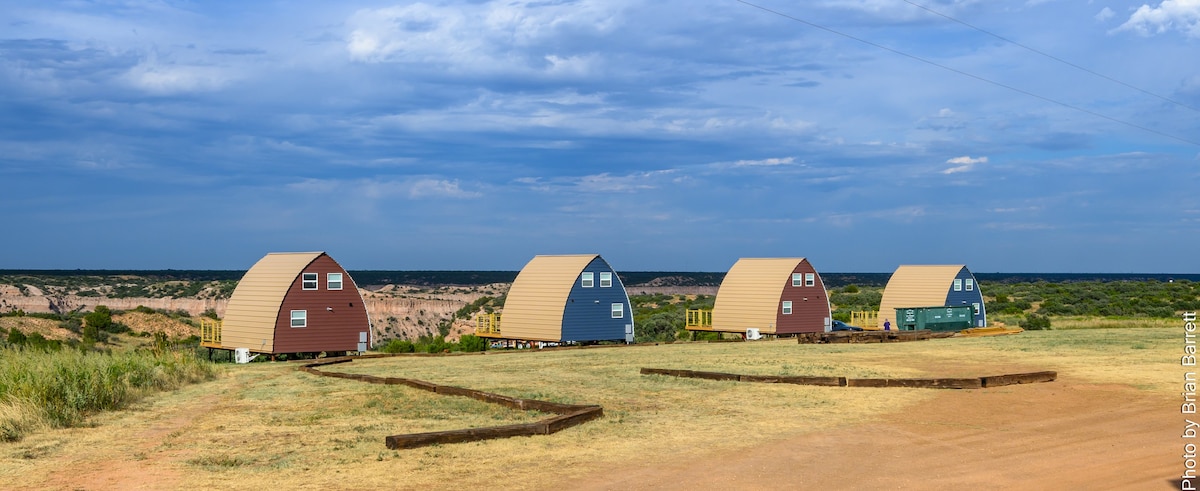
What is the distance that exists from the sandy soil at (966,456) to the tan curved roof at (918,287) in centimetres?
3709

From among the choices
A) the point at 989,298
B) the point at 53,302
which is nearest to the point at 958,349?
the point at 989,298

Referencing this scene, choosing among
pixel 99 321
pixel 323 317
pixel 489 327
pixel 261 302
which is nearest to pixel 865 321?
pixel 489 327

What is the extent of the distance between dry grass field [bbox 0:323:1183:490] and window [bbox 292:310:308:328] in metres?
14.4

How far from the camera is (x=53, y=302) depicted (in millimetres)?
96625

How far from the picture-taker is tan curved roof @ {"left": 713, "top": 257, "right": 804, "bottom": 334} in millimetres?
52125

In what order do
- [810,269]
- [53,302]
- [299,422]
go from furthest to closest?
[53,302] < [810,269] < [299,422]

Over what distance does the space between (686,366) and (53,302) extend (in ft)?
286

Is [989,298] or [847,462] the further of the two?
[989,298]

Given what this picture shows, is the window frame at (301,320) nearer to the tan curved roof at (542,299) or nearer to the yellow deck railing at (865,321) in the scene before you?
the tan curved roof at (542,299)

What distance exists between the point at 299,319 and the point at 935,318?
30.2 m

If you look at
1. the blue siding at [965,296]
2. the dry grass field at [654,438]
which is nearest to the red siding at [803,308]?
the blue siding at [965,296]

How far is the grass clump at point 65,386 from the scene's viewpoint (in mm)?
17031

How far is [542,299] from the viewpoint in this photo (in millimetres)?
47250

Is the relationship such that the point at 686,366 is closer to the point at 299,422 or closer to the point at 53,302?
the point at 299,422
